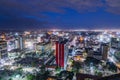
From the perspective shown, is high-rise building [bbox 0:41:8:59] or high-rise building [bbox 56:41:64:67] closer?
high-rise building [bbox 56:41:64:67]

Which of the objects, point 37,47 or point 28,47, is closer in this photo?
point 37,47

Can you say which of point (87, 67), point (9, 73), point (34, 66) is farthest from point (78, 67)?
point (9, 73)

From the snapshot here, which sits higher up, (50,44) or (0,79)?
(50,44)

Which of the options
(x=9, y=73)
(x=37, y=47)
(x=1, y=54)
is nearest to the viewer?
(x=9, y=73)

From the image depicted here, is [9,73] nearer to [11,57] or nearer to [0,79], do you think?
[0,79]

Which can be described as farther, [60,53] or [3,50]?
[3,50]

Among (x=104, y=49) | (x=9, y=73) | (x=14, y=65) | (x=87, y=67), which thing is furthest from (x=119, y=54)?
(x=9, y=73)

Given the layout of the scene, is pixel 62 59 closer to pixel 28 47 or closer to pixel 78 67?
pixel 78 67

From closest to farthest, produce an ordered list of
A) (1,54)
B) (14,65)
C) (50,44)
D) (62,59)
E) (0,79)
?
(0,79) → (62,59) → (14,65) → (1,54) → (50,44)

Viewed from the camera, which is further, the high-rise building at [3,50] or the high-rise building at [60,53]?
the high-rise building at [3,50]
